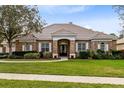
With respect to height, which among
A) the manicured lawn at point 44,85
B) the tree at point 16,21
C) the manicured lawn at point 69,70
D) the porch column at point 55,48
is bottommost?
the manicured lawn at point 44,85

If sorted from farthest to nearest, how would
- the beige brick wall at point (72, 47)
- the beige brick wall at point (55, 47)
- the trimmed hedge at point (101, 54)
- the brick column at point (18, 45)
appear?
the beige brick wall at point (72, 47), the beige brick wall at point (55, 47), the trimmed hedge at point (101, 54), the brick column at point (18, 45)

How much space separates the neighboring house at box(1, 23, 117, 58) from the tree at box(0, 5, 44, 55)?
35.2 inches

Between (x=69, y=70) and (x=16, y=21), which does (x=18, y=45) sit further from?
(x=69, y=70)

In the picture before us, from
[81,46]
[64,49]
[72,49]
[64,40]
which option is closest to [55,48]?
[64,49]

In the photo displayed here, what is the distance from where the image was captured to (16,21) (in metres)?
26.8

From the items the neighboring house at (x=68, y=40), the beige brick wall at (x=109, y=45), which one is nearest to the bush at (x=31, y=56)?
the neighboring house at (x=68, y=40)

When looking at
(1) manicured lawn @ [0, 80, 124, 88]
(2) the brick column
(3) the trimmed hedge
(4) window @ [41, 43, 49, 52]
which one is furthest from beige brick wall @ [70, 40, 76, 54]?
(1) manicured lawn @ [0, 80, 124, 88]

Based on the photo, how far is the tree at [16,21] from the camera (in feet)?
85.6

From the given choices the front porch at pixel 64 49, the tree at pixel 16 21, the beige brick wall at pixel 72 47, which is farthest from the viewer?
the beige brick wall at pixel 72 47

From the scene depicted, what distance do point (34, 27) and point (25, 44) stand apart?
79.3 inches

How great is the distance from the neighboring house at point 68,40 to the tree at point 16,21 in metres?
0.89

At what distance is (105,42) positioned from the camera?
31.2m

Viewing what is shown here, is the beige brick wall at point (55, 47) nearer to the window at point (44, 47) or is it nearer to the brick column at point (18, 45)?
the window at point (44, 47)
